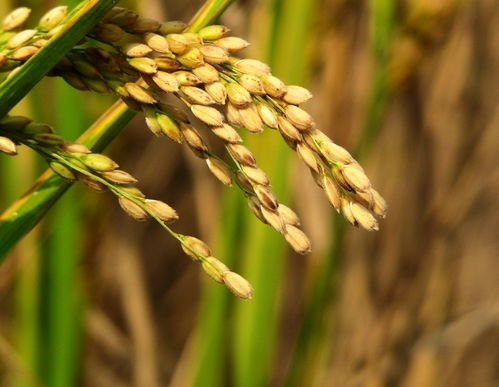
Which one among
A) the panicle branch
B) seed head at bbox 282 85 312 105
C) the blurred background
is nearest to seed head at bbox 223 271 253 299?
the panicle branch

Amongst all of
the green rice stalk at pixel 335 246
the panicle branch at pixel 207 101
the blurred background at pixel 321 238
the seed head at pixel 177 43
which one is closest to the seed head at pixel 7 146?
the panicle branch at pixel 207 101

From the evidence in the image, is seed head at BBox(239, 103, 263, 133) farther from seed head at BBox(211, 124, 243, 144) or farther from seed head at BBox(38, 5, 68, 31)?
seed head at BBox(38, 5, 68, 31)

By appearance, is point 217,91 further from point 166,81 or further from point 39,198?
point 39,198

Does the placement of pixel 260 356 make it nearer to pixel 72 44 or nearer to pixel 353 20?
pixel 72 44

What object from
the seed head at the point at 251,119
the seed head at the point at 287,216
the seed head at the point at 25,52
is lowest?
the seed head at the point at 25,52

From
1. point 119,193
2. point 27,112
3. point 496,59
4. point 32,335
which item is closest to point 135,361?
point 32,335

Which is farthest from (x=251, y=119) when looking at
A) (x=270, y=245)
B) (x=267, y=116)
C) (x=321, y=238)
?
(x=321, y=238)

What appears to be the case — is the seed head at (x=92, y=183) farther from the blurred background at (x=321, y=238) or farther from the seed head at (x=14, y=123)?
the blurred background at (x=321, y=238)

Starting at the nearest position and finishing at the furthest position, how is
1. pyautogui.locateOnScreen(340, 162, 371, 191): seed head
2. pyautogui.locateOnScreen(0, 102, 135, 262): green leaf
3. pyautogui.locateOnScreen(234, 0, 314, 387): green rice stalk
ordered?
pyautogui.locateOnScreen(340, 162, 371, 191): seed head → pyautogui.locateOnScreen(0, 102, 135, 262): green leaf → pyautogui.locateOnScreen(234, 0, 314, 387): green rice stalk
